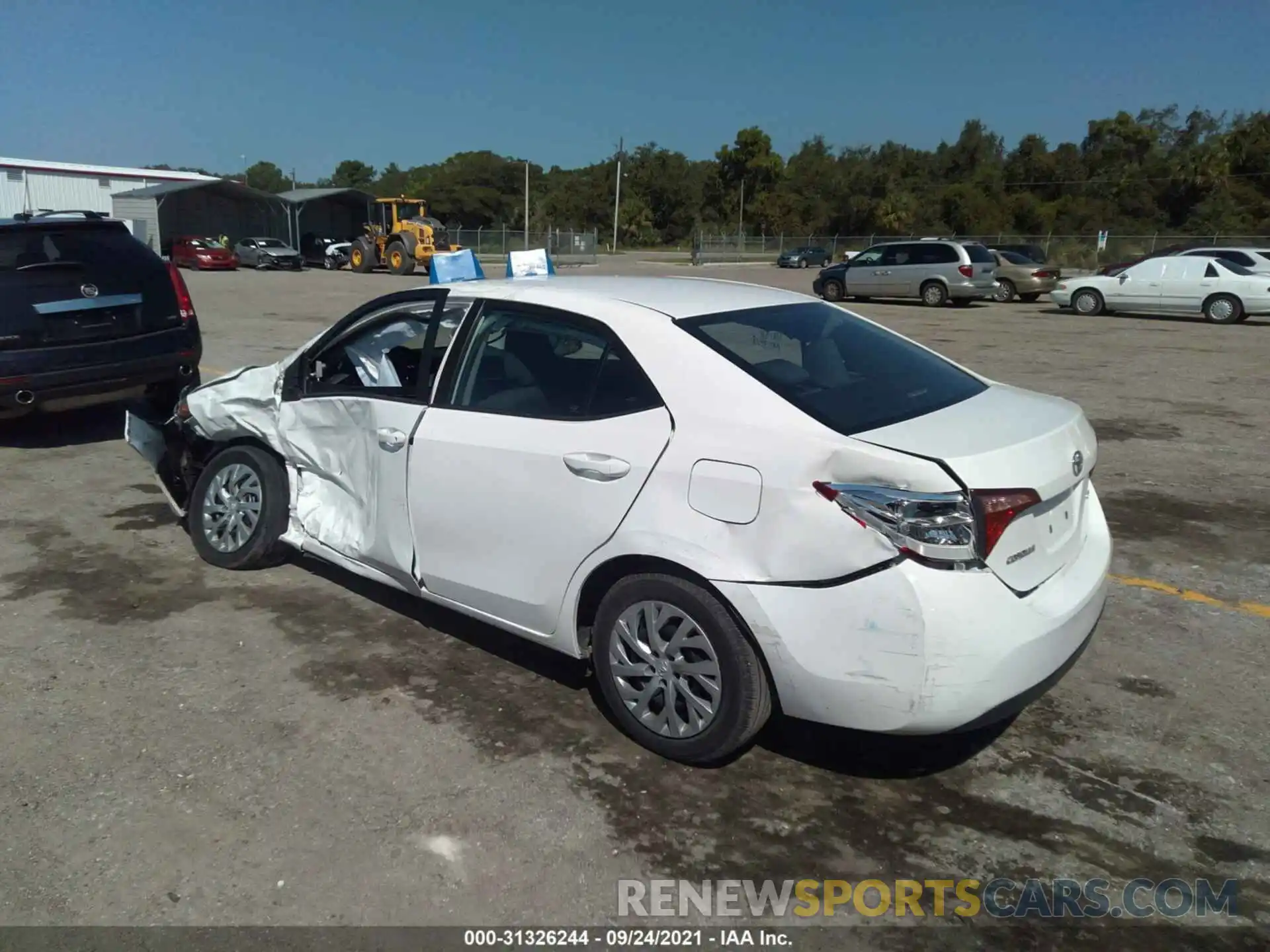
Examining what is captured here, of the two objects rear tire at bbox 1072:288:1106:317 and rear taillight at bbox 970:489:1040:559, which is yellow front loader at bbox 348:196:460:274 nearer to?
rear tire at bbox 1072:288:1106:317

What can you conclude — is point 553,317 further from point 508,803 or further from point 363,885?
point 363,885

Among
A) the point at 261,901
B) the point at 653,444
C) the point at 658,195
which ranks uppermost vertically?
the point at 658,195

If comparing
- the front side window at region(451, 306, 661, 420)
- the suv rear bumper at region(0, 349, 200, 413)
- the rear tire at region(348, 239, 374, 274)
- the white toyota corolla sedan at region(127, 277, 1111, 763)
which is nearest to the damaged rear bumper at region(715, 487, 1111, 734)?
the white toyota corolla sedan at region(127, 277, 1111, 763)

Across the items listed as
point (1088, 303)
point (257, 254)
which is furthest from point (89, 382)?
point (257, 254)

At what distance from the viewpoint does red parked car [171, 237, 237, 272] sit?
3919 cm

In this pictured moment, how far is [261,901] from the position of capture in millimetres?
2805

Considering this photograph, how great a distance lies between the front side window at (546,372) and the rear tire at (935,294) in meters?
22.3

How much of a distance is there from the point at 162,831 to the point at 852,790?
224 centimetres

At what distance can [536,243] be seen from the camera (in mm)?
54812

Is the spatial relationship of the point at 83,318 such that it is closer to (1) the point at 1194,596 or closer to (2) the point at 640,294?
(2) the point at 640,294

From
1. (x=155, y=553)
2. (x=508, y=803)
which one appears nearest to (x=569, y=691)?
(x=508, y=803)

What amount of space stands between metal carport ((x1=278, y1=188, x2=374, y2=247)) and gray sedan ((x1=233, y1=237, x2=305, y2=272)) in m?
7.02

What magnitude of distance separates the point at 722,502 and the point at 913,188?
83.4m

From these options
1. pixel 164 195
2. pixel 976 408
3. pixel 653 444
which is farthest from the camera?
pixel 164 195
